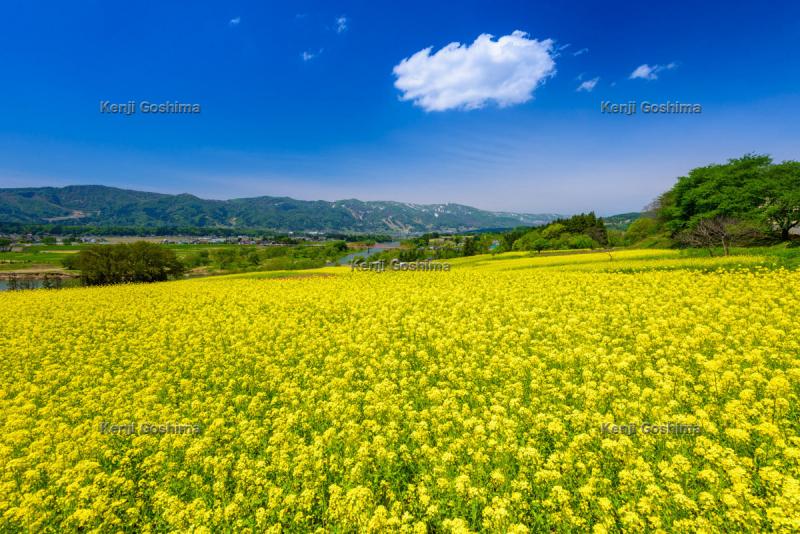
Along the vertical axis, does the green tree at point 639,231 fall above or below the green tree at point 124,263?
above

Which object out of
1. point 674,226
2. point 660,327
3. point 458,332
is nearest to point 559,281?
point 660,327

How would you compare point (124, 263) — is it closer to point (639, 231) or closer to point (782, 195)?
point (782, 195)

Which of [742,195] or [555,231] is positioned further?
[555,231]

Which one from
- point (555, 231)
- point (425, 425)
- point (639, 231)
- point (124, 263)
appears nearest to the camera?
point (425, 425)

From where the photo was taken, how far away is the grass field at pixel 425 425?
434cm

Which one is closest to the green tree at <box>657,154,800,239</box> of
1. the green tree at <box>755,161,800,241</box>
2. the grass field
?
the green tree at <box>755,161,800,241</box>

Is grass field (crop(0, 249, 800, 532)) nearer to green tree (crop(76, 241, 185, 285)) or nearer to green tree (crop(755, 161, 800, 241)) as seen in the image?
green tree (crop(755, 161, 800, 241))

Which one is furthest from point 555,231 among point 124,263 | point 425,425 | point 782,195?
point 425,425

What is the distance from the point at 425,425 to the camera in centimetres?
568

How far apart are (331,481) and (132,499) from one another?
10.2 feet

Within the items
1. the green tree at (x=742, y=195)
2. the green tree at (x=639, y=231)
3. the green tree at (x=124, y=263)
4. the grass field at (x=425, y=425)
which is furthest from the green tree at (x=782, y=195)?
the green tree at (x=124, y=263)

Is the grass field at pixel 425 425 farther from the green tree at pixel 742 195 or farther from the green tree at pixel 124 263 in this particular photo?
the green tree at pixel 124 263

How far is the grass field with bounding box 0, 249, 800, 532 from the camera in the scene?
14.2 feet

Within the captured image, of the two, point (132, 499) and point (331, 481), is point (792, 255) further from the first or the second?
point (132, 499)
